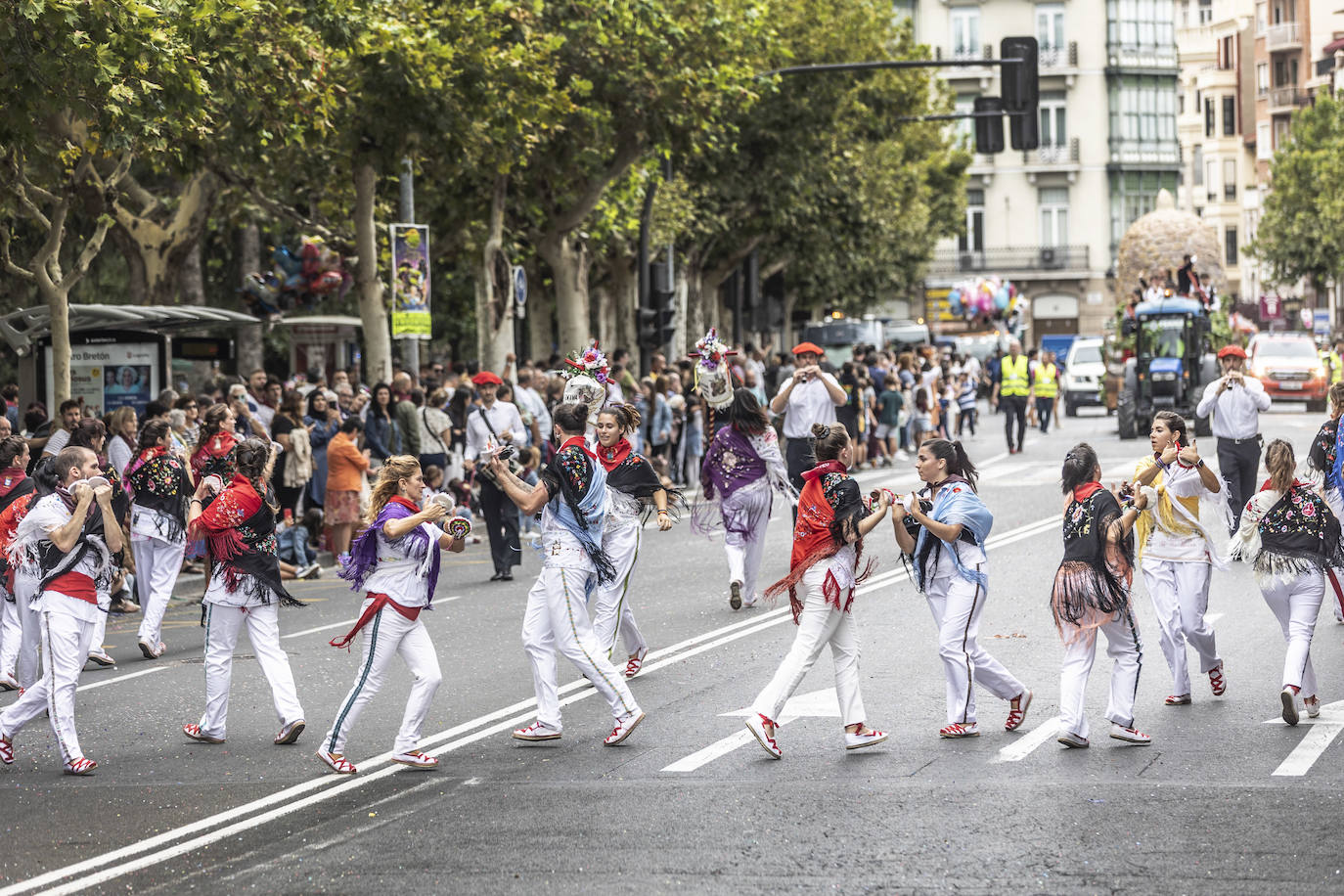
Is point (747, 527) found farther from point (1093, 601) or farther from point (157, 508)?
point (1093, 601)

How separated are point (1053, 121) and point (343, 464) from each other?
6725 cm

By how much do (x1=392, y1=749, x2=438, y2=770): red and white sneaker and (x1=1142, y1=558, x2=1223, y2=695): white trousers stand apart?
3845mm

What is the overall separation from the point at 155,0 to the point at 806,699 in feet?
25.6

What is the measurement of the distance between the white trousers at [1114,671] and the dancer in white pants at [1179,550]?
0.93 m

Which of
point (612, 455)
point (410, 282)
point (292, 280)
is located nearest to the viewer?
point (612, 455)

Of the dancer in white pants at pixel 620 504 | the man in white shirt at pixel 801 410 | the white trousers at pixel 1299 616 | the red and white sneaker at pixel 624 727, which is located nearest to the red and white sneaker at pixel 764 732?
the red and white sneaker at pixel 624 727

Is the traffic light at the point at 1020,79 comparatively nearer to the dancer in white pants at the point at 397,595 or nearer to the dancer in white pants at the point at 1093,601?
the dancer in white pants at the point at 1093,601

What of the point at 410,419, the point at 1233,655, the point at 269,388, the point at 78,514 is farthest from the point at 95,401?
the point at 1233,655

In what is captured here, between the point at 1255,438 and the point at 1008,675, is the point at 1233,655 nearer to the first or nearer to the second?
the point at 1008,675

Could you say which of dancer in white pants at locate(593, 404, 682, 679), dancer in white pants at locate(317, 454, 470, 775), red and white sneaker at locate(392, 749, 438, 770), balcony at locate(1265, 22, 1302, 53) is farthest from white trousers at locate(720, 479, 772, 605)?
balcony at locate(1265, 22, 1302, 53)

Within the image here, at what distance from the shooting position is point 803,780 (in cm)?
886

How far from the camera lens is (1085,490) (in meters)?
9.54

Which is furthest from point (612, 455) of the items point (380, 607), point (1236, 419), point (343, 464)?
point (1236, 419)

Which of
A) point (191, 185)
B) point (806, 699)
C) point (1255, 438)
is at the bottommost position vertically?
point (806, 699)
